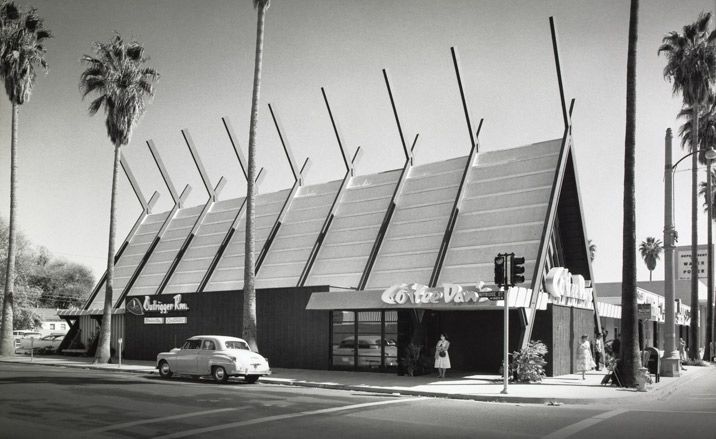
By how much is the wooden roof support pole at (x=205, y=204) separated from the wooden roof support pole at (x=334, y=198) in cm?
1165

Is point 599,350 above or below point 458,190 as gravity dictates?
below

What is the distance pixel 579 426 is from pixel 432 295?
11.0 meters

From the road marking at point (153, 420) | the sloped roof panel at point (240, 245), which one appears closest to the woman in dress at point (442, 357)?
the road marking at point (153, 420)

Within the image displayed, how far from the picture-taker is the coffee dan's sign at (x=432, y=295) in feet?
74.4

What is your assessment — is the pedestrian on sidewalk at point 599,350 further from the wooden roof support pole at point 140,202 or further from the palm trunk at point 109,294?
the wooden roof support pole at point 140,202

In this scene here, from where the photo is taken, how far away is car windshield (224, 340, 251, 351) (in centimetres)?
2295

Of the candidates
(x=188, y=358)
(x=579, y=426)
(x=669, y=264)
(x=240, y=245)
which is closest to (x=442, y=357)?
(x=188, y=358)

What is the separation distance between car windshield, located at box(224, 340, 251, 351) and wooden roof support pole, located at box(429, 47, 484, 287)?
8.48 m

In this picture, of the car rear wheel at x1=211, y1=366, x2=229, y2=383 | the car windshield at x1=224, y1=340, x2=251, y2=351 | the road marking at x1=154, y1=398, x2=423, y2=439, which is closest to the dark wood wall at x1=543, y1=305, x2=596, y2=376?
the road marking at x1=154, y1=398, x2=423, y2=439

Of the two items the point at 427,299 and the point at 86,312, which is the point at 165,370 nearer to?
the point at 427,299

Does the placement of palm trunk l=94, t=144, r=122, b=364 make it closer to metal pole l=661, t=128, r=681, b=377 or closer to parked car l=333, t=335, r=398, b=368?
parked car l=333, t=335, r=398, b=368

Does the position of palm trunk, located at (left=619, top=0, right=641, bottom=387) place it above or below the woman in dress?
above

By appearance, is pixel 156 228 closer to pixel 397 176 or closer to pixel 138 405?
pixel 397 176

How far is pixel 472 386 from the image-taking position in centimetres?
2117
